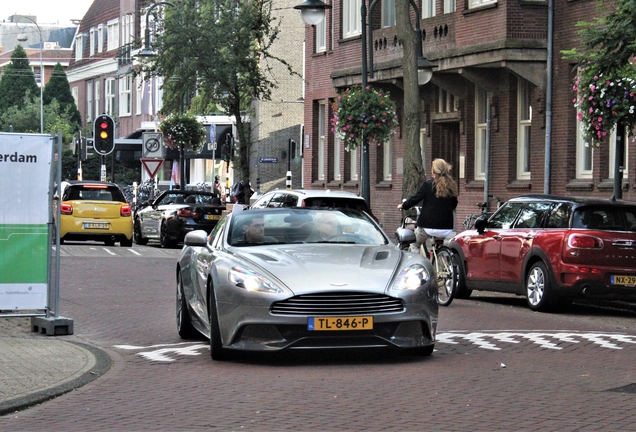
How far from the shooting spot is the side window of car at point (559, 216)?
16.7 metres

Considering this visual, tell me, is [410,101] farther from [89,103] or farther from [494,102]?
[89,103]

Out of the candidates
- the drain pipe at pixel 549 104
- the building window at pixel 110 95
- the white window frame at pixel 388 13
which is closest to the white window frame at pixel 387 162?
the white window frame at pixel 388 13

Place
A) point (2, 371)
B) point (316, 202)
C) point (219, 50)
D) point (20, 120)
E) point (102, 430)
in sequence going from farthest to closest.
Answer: point (20, 120)
point (219, 50)
point (316, 202)
point (2, 371)
point (102, 430)

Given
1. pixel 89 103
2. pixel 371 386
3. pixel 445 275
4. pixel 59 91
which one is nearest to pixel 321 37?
pixel 445 275

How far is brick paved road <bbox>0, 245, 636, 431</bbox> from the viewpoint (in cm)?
842

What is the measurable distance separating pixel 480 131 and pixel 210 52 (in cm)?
1049

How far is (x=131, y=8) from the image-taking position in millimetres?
79875

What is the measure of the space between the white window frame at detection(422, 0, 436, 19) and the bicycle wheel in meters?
17.7

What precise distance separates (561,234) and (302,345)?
6559mm

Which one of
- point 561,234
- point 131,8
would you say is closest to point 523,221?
point 561,234

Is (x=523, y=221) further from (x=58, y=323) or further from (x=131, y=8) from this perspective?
(x=131, y=8)

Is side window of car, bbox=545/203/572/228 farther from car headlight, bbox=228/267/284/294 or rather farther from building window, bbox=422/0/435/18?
building window, bbox=422/0/435/18

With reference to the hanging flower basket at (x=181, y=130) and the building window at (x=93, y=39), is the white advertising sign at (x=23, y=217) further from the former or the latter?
the building window at (x=93, y=39)

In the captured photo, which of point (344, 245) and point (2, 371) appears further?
point (344, 245)
